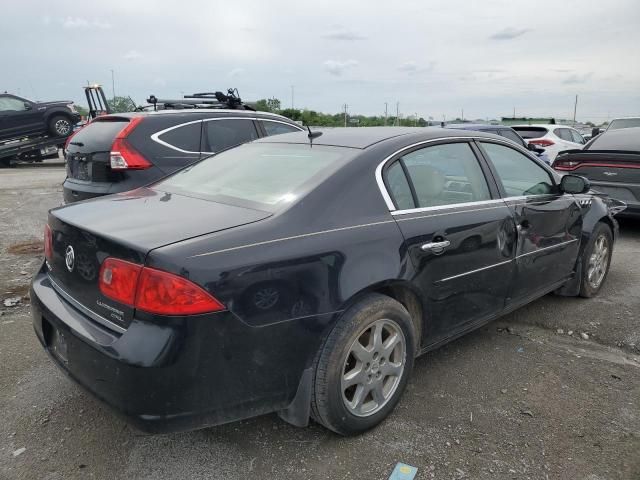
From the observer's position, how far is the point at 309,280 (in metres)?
2.35

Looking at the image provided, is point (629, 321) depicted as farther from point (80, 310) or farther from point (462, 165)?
point (80, 310)

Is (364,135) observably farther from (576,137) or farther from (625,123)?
(576,137)

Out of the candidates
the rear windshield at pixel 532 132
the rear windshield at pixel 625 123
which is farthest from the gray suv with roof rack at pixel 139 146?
the rear windshield at pixel 625 123

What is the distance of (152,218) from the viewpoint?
250 centimetres

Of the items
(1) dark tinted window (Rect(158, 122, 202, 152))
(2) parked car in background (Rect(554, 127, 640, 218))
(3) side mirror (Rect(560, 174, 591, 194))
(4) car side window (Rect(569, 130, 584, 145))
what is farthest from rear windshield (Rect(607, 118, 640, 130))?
(1) dark tinted window (Rect(158, 122, 202, 152))

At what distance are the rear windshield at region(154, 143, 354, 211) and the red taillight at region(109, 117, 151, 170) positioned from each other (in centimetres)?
200

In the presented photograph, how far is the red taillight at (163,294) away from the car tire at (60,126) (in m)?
16.4

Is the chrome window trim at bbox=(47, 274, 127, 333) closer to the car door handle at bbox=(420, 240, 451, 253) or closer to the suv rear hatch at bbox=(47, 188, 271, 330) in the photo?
the suv rear hatch at bbox=(47, 188, 271, 330)

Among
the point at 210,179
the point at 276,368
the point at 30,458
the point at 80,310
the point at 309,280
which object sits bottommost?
the point at 30,458

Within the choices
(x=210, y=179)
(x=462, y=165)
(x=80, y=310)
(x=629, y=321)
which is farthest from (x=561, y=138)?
(x=80, y=310)

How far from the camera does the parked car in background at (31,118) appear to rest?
15.8 meters

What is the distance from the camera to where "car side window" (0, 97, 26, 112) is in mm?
15758

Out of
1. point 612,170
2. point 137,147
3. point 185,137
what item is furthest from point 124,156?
point 612,170

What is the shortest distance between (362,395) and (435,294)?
0.70 meters
